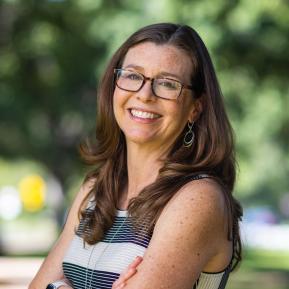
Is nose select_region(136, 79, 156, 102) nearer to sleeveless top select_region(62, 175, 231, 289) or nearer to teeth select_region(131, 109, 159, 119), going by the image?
teeth select_region(131, 109, 159, 119)

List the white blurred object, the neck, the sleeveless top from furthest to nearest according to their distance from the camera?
the white blurred object
the neck
the sleeveless top

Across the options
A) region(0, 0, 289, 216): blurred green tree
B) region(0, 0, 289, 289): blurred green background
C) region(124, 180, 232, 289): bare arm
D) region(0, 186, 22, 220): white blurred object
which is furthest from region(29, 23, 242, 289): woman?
region(0, 186, 22, 220): white blurred object

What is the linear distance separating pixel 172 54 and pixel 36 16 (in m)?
12.0

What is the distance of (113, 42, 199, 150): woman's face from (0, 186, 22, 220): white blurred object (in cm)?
4662

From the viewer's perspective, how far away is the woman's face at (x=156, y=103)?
304 cm

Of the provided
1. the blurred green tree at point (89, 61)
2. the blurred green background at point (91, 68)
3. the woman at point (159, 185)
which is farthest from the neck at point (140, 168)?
the blurred green tree at point (89, 61)

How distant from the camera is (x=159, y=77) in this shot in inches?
119

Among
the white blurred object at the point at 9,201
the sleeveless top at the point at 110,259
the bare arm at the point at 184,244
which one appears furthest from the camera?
the white blurred object at the point at 9,201

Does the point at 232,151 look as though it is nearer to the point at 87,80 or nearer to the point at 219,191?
the point at 219,191

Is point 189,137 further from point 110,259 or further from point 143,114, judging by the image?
point 110,259

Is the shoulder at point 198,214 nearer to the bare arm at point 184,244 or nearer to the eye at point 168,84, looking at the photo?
the bare arm at point 184,244

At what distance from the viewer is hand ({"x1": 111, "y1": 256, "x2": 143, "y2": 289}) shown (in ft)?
9.22

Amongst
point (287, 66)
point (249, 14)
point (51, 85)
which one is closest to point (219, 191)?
point (249, 14)

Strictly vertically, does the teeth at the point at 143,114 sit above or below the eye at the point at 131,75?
below
